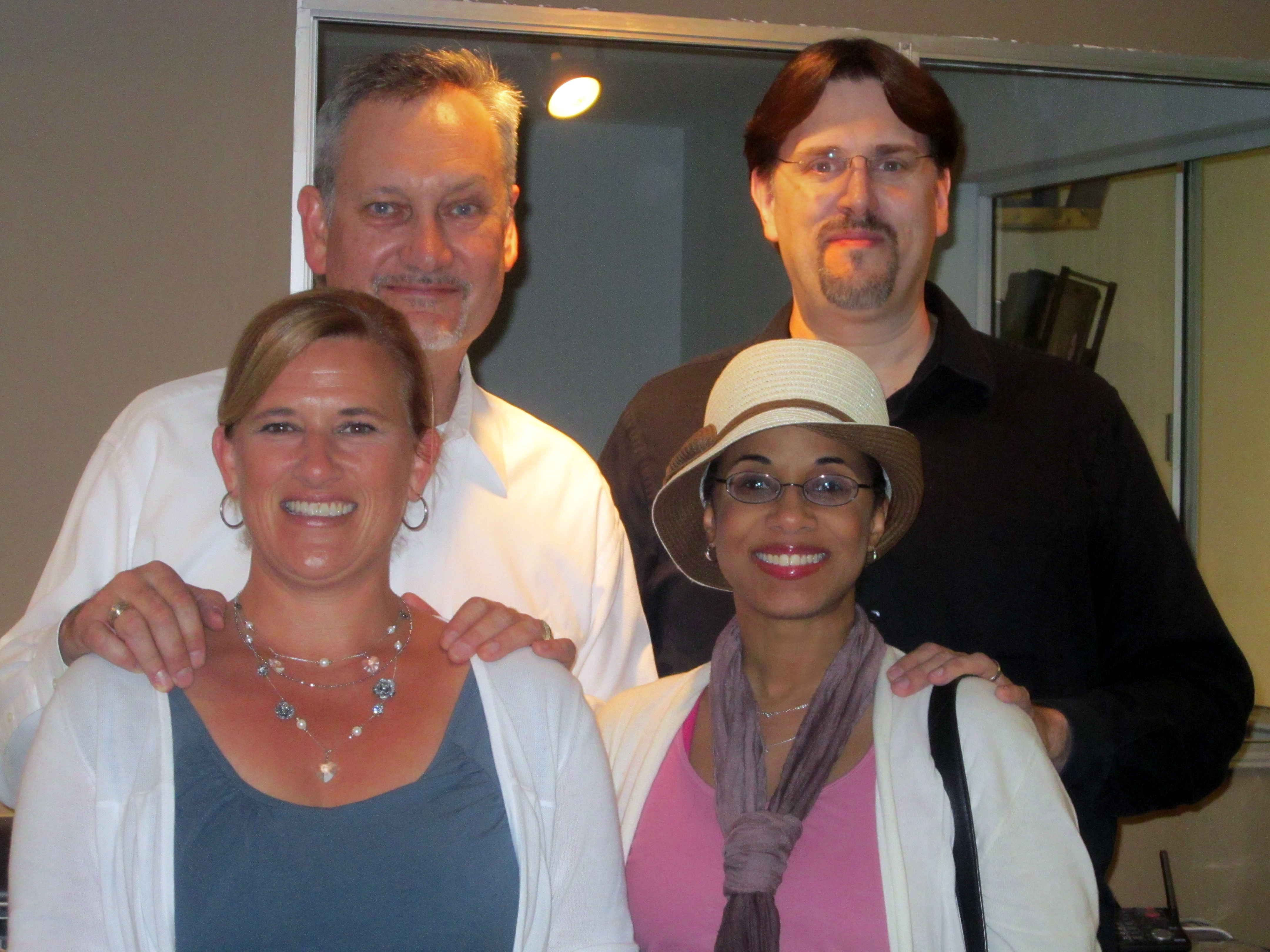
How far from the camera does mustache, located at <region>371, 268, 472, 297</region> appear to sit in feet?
6.59

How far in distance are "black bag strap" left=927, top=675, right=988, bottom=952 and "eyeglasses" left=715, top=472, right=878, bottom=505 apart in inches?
13.2

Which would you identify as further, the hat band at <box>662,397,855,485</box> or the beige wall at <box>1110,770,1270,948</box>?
the beige wall at <box>1110,770,1270,948</box>

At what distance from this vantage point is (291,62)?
284cm

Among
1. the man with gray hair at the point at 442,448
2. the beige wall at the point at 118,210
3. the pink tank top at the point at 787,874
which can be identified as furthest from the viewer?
the beige wall at the point at 118,210

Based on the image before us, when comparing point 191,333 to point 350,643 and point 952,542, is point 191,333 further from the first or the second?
point 952,542

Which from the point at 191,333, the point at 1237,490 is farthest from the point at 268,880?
the point at 1237,490

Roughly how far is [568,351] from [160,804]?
6.79 feet

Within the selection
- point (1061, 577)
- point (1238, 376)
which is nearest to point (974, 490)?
point (1061, 577)

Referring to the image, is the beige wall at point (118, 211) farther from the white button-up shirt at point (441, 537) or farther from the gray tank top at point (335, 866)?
the gray tank top at point (335, 866)

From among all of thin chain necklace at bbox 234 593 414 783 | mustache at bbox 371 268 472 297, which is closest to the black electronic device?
thin chain necklace at bbox 234 593 414 783

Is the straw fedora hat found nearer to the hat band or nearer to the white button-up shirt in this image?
the hat band

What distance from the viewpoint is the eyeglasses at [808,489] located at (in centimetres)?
171

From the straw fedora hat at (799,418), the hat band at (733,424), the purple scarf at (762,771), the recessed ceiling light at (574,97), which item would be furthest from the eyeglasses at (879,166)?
the recessed ceiling light at (574,97)

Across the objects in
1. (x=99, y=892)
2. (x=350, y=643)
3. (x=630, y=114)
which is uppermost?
(x=630, y=114)
